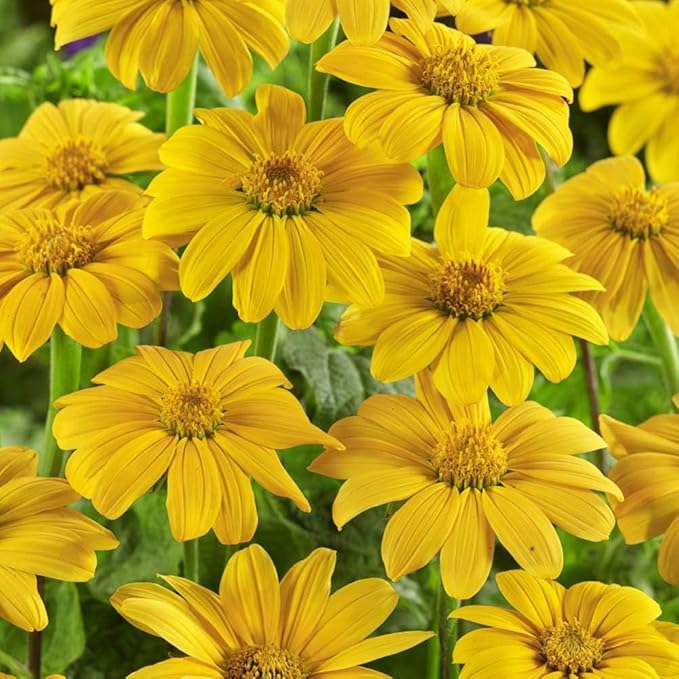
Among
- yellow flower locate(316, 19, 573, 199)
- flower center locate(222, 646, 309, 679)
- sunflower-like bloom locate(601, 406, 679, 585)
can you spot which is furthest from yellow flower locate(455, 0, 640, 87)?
flower center locate(222, 646, 309, 679)

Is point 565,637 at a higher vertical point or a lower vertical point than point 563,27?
lower

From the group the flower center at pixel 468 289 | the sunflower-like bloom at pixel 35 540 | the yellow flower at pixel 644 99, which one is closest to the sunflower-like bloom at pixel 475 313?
the flower center at pixel 468 289

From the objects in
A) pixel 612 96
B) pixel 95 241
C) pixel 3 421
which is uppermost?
pixel 612 96

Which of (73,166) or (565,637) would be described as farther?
(73,166)

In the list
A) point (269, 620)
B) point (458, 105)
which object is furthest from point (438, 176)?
point (269, 620)

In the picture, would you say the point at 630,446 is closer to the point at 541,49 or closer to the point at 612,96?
the point at 541,49

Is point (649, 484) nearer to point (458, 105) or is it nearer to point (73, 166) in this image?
point (458, 105)

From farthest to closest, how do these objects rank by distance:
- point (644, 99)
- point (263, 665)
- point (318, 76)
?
point (644, 99) < point (318, 76) < point (263, 665)

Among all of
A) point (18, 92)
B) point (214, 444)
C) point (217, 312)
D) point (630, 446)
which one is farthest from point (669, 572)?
point (18, 92)

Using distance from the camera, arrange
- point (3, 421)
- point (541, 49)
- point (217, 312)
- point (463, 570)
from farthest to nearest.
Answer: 1. point (3, 421)
2. point (217, 312)
3. point (541, 49)
4. point (463, 570)
